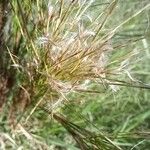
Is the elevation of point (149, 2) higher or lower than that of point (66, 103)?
higher

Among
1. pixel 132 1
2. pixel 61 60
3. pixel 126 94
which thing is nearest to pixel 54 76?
pixel 61 60

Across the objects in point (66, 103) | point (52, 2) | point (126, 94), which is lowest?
point (126, 94)

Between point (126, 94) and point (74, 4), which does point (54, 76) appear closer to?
point (74, 4)

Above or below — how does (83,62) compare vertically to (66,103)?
above

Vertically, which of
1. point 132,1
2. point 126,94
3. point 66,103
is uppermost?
point 132,1

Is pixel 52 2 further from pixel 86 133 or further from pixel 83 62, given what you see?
pixel 86 133

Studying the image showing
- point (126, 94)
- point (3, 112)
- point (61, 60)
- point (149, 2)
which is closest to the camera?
point (61, 60)

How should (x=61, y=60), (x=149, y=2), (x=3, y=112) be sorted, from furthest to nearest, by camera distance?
(x=3, y=112) < (x=149, y=2) < (x=61, y=60)

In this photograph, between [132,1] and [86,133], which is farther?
[132,1]

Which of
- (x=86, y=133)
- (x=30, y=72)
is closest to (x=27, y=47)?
(x=30, y=72)
